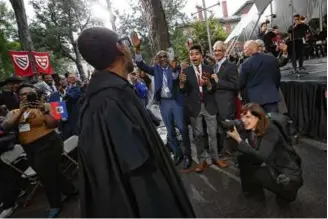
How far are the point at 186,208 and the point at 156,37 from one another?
5.40m

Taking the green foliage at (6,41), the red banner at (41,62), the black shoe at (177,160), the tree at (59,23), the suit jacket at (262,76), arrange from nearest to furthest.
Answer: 1. the suit jacket at (262,76)
2. the black shoe at (177,160)
3. the red banner at (41,62)
4. the green foliage at (6,41)
5. the tree at (59,23)

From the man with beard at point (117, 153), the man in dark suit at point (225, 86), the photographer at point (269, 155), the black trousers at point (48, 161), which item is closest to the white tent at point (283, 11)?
the man in dark suit at point (225, 86)

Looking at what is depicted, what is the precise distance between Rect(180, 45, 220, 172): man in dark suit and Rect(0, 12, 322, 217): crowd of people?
14mm

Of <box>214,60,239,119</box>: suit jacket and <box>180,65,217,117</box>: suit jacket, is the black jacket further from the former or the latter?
<box>214,60,239,119</box>: suit jacket

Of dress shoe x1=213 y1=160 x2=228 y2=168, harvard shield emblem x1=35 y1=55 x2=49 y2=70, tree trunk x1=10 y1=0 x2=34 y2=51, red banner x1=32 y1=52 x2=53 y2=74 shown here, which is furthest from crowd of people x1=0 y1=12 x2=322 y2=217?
tree trunk x1=10 y1=0 x2=34 y2=51

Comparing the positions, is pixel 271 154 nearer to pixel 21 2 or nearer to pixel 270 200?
pixel 270 200

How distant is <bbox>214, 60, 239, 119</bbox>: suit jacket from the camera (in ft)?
13.9

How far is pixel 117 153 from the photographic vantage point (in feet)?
4.61

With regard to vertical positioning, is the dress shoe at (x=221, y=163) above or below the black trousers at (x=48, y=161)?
below

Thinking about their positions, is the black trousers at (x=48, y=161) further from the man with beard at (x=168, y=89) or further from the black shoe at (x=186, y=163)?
the black shoe at (x=186, y=163)

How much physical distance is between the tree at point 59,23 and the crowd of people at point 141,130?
29.1 meters

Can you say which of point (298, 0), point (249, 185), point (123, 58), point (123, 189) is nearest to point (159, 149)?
point (123, 189)

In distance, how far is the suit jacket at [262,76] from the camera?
430 centimetres

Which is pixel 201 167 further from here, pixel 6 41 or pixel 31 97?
pixel 6 41
